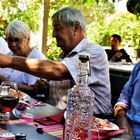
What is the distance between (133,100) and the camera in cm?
230

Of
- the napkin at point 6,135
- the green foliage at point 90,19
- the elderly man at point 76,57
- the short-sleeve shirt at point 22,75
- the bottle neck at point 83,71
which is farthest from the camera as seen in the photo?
the green foliage at point 90,19

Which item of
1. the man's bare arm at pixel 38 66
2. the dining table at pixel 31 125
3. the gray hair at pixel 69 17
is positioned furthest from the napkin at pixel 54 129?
the gray hair at pixel 69 17

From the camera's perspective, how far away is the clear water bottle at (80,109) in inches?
54.0

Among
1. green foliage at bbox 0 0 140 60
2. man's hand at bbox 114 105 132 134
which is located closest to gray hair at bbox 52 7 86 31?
man's hand at bbox 114 105 132 134

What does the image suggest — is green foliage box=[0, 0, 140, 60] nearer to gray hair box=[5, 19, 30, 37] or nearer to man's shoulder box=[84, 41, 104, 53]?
gray hair box=[5, 19, 30, 37]

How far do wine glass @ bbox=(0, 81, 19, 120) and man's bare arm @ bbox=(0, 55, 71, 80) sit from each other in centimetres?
32

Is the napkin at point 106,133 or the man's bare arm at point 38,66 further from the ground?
the man's bare arm at point 38,66

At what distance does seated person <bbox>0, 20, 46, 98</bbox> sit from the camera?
3.24 meters

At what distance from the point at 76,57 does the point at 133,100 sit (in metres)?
0.43

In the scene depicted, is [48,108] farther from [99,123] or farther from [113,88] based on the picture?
[113,88]

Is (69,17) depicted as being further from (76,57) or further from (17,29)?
(17,29)

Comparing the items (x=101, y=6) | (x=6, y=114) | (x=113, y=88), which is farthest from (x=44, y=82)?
(x=101, y=6)

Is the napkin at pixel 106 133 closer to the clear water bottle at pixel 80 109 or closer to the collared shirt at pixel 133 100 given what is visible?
the clear water bottle at pixel 80 109

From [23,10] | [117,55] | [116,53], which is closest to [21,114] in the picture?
[117,55]
